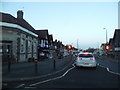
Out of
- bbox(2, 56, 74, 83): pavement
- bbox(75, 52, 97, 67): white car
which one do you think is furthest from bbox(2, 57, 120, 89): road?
bbox(75, 52, 97, 67): white car

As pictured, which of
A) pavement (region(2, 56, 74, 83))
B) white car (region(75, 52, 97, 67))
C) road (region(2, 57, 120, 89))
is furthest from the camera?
white car (region(75, 52, 97, 67))

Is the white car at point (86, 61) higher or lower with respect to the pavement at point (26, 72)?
higher

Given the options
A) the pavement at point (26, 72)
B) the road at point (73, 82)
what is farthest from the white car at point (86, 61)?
the road at point (73, 82)

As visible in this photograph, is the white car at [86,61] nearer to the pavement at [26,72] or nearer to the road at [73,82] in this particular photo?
the pavement at [26,72]

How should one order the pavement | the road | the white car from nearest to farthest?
the road < the pavement < the white car

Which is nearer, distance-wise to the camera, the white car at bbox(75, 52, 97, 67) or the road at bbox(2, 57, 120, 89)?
the road at bbox(2, 57, 120, 89)

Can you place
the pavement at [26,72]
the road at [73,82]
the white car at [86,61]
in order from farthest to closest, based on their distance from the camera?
the white car at [86,61]
the pavement at [26,72]
the road at [73,82]

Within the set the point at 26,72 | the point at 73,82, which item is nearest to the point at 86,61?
the point at 73,82

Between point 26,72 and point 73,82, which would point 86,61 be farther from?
point 26,72

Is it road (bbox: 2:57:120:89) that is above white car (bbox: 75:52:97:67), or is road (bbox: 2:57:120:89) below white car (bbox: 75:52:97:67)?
below

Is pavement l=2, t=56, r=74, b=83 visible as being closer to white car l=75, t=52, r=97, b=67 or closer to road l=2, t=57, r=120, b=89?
road l=2, t=57, r=120, b=89

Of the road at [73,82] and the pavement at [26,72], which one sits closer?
the road at [73,82]

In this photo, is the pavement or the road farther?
the pavement

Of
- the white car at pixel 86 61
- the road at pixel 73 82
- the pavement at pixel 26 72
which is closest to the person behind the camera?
the road at pixel 73 82
